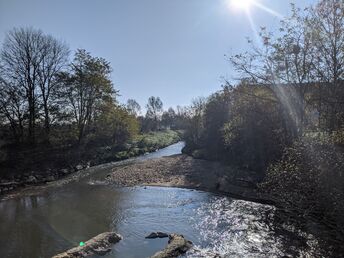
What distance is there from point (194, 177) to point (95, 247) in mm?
12120

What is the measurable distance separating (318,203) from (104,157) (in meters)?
26.5

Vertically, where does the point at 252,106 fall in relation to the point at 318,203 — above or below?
above

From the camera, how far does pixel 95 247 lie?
9.15 m

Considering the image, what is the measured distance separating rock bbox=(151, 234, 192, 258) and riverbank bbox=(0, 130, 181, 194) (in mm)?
14200

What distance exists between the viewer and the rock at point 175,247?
8.55 m

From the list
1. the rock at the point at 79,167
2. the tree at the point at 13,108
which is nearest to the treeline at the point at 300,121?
the rock at the point at 79,167

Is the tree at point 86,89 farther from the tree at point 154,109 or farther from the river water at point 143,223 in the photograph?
the tree at point 154,109

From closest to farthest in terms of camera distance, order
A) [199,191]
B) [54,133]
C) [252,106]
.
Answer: [199,191]
[252,106]
[54,133]

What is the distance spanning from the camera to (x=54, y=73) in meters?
31.8

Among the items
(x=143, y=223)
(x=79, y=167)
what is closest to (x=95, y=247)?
(x=143, y=223)

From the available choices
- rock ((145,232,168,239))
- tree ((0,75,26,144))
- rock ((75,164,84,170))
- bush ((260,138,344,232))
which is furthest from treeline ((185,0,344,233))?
tree ((0,75,26,144))

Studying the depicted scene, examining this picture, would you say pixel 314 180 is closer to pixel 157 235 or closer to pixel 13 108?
pixel 157 235

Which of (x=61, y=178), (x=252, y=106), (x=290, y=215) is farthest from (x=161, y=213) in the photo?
(x=61, y=178)

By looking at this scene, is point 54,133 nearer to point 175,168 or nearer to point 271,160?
point 175,168
